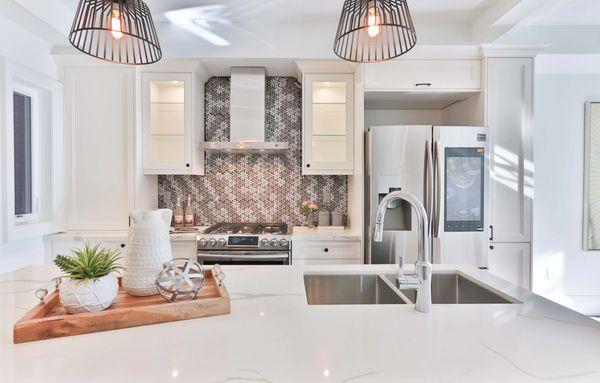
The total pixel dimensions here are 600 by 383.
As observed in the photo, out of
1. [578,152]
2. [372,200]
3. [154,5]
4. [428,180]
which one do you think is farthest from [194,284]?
[578,152]

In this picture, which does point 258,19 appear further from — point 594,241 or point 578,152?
point 594,241

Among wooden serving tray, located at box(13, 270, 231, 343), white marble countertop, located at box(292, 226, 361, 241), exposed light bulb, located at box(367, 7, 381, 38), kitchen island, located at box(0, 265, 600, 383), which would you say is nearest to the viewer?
kitchen island, located at box(0, 265, 600, 383)

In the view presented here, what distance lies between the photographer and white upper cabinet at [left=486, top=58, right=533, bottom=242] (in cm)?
276

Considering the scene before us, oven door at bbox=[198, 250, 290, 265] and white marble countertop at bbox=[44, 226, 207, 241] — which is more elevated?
white marble countertop at bbox=[44, 226, 207, 241]

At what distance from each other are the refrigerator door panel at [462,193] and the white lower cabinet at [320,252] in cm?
71

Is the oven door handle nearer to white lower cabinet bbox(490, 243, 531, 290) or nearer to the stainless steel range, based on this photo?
the stainless steel range

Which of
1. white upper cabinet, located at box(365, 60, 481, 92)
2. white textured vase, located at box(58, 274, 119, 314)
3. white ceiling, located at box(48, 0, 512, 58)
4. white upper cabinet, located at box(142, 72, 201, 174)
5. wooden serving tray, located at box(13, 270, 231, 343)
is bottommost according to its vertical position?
wooden serving tray, located at box(13, 270, 231, 343)

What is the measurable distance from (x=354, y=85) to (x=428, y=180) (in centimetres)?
108

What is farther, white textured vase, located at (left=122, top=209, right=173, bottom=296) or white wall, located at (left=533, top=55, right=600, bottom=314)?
white wall, located at (left=533, top=55, right=600, bottom=314)

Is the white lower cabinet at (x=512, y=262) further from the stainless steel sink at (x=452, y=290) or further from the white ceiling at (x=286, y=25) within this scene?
the white ceiling at (x=286, y=25)

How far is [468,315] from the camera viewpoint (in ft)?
3.68

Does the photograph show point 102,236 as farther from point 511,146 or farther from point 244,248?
point 511,146

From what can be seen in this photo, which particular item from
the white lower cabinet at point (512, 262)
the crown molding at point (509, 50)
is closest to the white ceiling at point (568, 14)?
the crown molding at point (509, 50)

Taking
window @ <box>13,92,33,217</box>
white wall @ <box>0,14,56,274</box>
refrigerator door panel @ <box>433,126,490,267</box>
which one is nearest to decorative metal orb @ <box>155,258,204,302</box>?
white wall @ <box>0,14,56,274</box>
